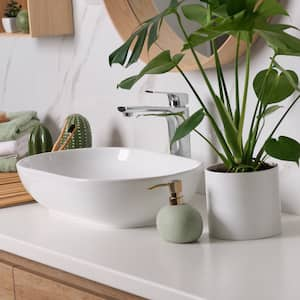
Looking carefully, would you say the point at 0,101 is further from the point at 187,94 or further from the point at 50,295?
the point at 50,295

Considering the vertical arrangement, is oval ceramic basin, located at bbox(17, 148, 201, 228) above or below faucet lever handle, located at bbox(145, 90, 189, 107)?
below

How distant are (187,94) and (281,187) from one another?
0.36 m

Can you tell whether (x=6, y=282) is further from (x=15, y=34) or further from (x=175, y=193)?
(x=15, y=34)

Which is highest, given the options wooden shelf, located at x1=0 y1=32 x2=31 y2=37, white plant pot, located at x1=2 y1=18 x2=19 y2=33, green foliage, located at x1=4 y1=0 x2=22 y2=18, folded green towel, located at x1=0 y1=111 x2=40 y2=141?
green foliage, located at x1=4 y1=0 x2=22 y2=18

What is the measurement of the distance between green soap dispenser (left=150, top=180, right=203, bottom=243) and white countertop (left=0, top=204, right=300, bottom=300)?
19 mm

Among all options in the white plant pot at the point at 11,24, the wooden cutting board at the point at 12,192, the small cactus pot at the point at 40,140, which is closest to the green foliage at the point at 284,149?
the wooden cutting board at the point at 12,192

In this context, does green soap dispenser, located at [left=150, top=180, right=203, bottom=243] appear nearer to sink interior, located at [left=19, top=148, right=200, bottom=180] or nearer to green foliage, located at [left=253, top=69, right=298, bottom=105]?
green foliage, located at [left=253, top=69, right=298, bottom=105]

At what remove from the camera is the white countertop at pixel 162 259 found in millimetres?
1504

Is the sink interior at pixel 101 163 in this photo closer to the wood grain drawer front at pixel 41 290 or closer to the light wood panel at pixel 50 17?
the wood grain drawer front at pixel 41 290

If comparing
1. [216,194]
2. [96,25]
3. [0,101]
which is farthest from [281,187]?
[0,101]

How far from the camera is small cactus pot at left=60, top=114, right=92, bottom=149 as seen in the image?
250 centimetres

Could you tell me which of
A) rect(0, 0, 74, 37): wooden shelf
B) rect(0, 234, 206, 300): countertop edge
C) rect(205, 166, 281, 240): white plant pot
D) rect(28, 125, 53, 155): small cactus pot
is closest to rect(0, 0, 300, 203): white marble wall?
rect(0, 0, 74, 37): wooden shelf

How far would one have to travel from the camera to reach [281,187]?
207cm

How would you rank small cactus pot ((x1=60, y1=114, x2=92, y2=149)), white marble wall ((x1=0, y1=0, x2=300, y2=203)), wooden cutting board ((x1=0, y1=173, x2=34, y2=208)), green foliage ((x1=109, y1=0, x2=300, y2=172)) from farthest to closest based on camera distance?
small cactus pot ((x1=60, y1=114, x2=92, y2=149))
white marble wall ((x1=0, y1=0, x2=300, y2=203))
wooden cutting board ((x1=0, y1=173, x2=34, y2=208))
green foliage ((x1=109, y1=0, x2=300, y2=172))
